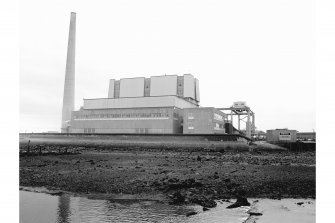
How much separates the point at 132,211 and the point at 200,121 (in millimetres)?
51310

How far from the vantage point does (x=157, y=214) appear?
7.14 m

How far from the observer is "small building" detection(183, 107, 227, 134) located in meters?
57.7

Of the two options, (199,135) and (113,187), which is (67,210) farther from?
(199,135)

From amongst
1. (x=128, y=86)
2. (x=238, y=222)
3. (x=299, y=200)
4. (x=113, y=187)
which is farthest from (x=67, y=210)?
(x=128, y=86)

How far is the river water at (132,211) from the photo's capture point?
264 inches

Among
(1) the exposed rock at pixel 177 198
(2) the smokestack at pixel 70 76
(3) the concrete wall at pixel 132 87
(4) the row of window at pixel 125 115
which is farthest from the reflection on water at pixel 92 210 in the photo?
(2) the smokestack at pixel 70 76

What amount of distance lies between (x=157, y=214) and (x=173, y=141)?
46920mm

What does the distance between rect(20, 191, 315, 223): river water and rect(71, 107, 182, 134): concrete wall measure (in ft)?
168

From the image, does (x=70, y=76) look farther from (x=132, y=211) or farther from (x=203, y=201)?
(x=132, y=211)

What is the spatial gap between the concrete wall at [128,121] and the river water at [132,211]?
2020 inches

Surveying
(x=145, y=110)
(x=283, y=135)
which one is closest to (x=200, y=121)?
(x=145, y=110)

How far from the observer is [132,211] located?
7426 millimetres

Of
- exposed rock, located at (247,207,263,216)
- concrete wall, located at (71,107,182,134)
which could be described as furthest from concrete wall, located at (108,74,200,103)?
exposed rock, located at (247,207,263,216)

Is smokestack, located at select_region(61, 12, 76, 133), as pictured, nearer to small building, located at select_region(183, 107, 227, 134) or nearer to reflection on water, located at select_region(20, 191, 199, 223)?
small building, located at select_region(183, 107, 227, 134)
